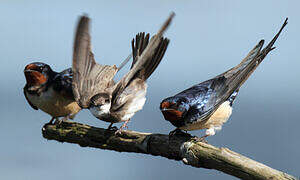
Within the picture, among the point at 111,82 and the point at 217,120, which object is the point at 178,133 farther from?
the point at 111,82

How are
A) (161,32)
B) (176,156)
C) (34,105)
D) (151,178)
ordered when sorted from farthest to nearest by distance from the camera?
(151,178) → (34,105) → (176,156) → (161,32)

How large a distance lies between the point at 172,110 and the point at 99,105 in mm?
518

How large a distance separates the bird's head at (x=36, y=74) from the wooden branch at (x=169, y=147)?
38 centimetres

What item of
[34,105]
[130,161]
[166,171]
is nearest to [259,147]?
[166,171]

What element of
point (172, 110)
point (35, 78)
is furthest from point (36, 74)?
point (172, 110)

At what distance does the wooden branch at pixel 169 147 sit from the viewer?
307 centimetres

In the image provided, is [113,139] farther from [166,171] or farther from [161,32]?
[166,171]

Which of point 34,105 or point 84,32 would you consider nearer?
point 84,32

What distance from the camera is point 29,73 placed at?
426cm

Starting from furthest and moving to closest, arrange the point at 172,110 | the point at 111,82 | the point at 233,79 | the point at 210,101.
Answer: the point at 111,82, the point at 233,79, the point at 210,101, the point at 172,110

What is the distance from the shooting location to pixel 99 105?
12.1 feet

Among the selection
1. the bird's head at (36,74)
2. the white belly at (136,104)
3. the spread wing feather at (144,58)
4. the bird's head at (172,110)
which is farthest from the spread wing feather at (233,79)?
the bird's head at (36,74)

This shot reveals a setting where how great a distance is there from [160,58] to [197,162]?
2.47 ft

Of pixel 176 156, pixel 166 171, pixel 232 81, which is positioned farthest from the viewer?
pixel 166 171
